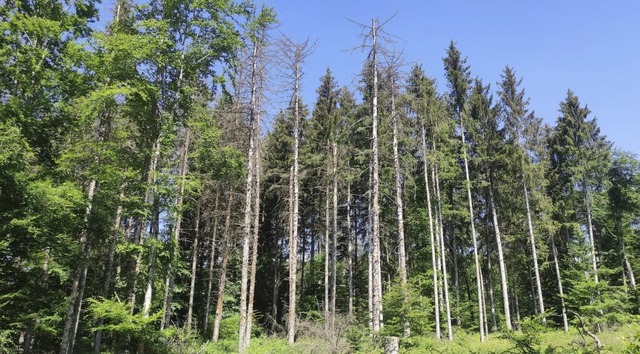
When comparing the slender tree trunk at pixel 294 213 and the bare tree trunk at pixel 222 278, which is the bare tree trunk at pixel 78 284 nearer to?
the bare tree trunk at pixel 222 278

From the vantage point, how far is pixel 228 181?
16812mm

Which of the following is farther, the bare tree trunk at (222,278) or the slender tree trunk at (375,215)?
the bare tree trunk at (222,278)

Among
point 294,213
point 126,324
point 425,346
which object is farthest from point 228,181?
point 425,346

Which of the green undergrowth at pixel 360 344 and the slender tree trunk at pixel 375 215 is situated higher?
the slender tree trunk at pixel 375 215

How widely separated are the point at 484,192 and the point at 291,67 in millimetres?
16257

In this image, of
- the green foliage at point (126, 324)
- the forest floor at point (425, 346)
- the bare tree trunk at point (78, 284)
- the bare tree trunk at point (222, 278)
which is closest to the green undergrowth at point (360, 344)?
the forest floor at point (425, 346)

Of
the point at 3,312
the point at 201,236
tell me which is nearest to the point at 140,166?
the point at 3,312

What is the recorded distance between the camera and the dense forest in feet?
34.4

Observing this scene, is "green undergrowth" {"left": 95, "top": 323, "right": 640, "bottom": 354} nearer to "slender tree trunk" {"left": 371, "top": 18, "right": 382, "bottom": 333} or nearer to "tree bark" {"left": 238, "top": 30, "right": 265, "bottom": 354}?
"slender tree trunk" {"left": 371, "top": 18, "right": 382, "bottom": 333}

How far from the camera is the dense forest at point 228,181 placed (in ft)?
34.4

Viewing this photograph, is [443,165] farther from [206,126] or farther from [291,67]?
[206,126]

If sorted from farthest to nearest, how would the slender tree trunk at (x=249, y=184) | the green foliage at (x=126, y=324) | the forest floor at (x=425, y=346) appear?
the slender tree trunk at (x=249, y=184) → the green foliage at (x=126, y=324) → the forest floor at (x=425, y=346)

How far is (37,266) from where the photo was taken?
11.1 metres

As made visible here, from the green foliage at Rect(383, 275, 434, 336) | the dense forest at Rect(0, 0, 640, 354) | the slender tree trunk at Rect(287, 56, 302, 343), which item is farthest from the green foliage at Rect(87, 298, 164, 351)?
the slender tree trunk at Rect(287, 56, 302, 343)
